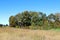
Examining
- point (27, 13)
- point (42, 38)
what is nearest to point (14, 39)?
point (42, 38)

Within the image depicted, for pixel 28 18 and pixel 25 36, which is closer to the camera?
pixel 25 36

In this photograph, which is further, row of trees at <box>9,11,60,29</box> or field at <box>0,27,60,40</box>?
row of trees at <box>9,11,60,29</box>

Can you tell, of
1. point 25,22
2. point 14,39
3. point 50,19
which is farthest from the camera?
point 50,19

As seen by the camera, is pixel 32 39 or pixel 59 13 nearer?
pixel 32 39

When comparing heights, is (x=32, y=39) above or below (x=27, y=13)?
below

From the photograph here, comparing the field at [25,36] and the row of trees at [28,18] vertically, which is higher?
the row of trees at [28,18]

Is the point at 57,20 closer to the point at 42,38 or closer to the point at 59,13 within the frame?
the point at 59,13

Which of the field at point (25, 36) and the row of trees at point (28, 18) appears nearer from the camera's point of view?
the field at point (25, 36)

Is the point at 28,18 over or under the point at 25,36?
over

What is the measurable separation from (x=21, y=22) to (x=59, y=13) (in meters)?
14.8

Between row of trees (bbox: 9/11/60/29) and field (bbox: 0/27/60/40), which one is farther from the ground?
row of trees (bbox: 9/11/60/29)

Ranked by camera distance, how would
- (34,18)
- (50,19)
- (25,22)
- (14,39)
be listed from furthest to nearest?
(50,19)
(25,22)
(34,18)
(14,39)

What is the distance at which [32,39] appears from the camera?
8.01 meters

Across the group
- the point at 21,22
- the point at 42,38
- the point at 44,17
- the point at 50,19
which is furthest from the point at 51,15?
the point at 42,38
